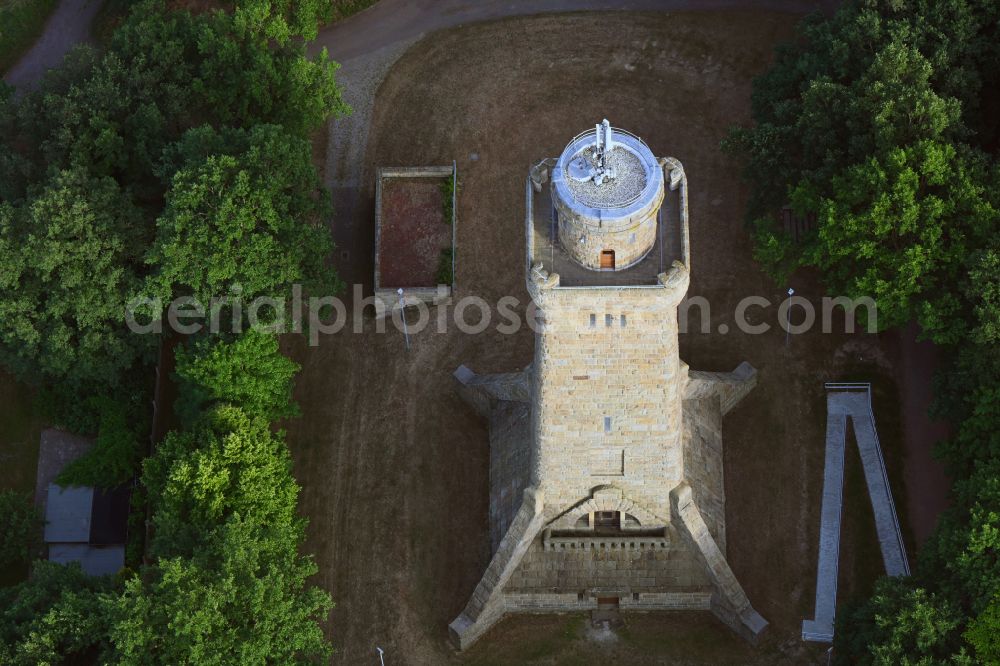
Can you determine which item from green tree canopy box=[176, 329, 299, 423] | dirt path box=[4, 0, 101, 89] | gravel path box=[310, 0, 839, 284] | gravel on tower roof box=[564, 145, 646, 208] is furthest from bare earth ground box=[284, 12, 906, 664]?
gravel on tower roof box=[564, 145, 646, 208]

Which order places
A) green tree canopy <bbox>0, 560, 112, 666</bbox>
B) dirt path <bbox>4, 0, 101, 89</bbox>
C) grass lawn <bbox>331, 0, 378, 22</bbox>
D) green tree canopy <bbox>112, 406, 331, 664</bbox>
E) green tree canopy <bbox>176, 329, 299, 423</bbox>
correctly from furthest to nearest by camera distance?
grass lawn <bbox>331, 0, 378, 22</bbox>
dirt path <bbox>4, 0, 101, 89</bbox>
green tree canopy <bbox>176, 329, 299, 423</bbox>
green tree canopy <bbox>0, 560, 112, 666</bbox>
green tree canopy <bbox>112, 406, 331, 664</bbox>

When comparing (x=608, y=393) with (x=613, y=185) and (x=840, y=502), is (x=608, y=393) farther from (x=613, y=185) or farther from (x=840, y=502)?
(x=840, y=502)

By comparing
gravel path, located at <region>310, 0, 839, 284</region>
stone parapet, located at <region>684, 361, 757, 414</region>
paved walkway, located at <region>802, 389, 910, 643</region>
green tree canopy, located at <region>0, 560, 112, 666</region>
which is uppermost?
gravel path, located at <region>310, 0, 839, 284</region>

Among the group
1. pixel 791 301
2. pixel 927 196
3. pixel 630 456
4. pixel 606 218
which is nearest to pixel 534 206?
pixel 606 218

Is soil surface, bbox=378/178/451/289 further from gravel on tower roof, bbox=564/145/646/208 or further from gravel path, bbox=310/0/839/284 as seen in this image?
gravel on tower roof, bbox=564/145/646/208

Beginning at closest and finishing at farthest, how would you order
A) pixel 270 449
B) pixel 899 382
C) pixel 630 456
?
pixel 630 456 → pixel 270 449 → pixel 899 382

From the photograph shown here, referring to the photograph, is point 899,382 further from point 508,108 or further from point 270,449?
point 270,449
